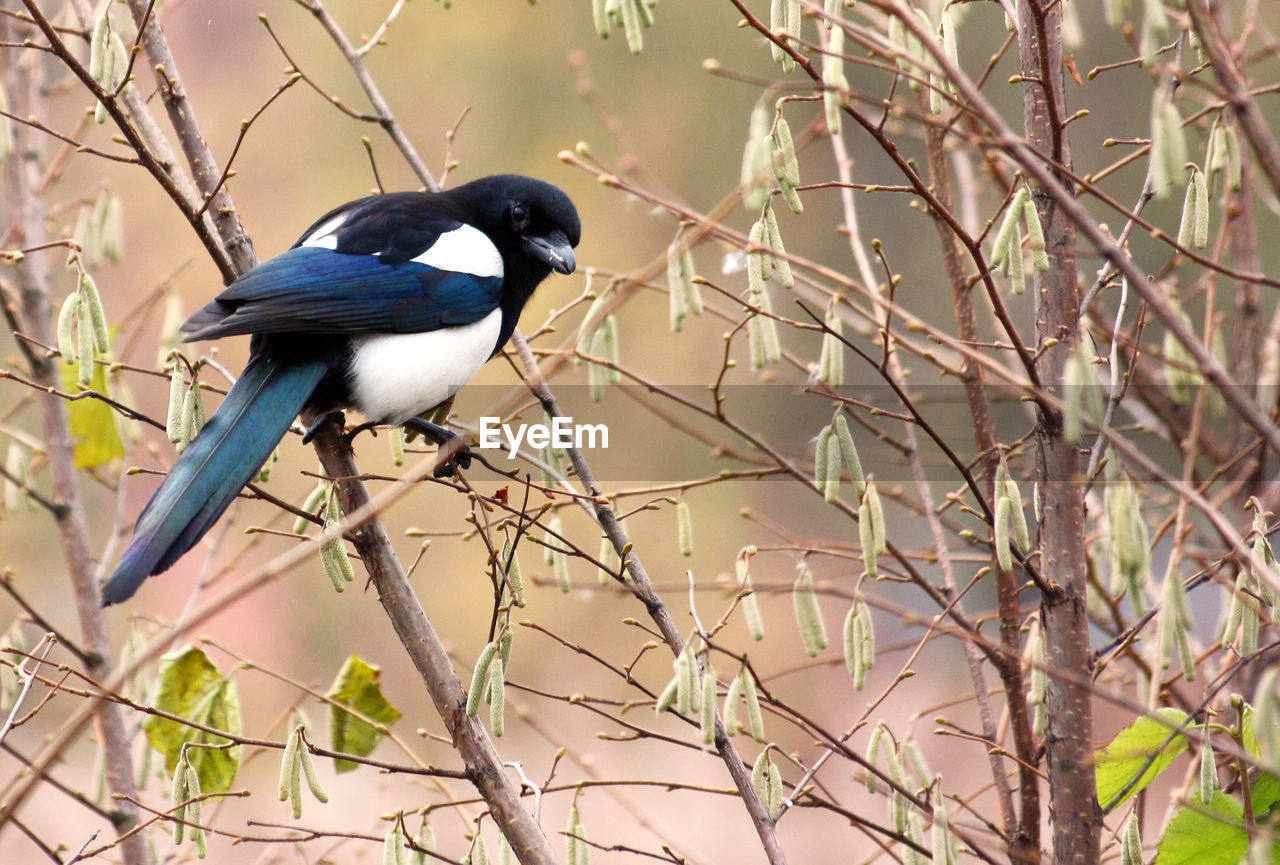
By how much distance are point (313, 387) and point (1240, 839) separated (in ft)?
5.28

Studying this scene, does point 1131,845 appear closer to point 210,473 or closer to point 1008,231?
point 1008,231

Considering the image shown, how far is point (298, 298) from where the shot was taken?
2.21 meters

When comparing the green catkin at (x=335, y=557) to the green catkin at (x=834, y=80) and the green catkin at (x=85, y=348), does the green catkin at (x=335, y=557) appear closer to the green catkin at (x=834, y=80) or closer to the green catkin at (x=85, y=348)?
A: the green catkin at (x=85, y=348)

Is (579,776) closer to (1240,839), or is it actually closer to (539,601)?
(539,601)

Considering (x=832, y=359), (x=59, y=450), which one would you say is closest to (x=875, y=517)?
(x=832, y=359)

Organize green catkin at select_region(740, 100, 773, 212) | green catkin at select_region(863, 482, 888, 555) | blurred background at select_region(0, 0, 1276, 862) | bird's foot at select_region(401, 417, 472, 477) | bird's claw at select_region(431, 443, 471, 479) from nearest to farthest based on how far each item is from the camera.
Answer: green catkin at select_region(740, 100, 773, 212)
green catkin at select_region(863, 482, 888, 555)
bird's claw at select_region(431, 443, 471, 479)
bird's foot at select_region(401, 417, 472, 477)
blurred background at select_region(0, 0, 1276, 862)

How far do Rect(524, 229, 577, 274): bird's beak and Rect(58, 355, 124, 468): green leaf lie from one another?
39.3 inches

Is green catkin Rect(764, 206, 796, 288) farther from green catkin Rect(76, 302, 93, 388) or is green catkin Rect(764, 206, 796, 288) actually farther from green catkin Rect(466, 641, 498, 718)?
green catkin Rect(76, 302, 93, 388)

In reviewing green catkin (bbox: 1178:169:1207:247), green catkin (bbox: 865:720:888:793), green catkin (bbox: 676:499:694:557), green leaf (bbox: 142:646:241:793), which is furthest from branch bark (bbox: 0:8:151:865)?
green catkin (bbox: 1178:169:1207:247)

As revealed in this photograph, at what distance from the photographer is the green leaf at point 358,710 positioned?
1984 millimetres

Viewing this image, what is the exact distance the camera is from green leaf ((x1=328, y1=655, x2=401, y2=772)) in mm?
1984

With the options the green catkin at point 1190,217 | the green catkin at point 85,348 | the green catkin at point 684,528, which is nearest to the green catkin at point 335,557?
the green catkin at point 85,348

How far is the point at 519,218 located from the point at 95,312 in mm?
1313

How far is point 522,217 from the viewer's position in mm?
2973
